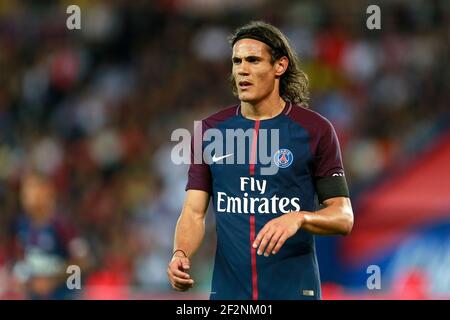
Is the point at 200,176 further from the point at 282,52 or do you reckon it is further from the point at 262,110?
the point at 282,52

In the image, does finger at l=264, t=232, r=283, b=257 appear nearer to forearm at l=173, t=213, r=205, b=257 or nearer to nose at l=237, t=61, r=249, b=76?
forearm at l=173, t=213, r=205, b=257

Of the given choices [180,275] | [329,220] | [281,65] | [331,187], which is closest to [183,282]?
[180,275]

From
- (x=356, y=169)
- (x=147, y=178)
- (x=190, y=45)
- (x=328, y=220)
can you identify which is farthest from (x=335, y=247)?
(x=328, y=220)

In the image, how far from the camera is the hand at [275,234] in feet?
13.0

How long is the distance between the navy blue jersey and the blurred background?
404cm

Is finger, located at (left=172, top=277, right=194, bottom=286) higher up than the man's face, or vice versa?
the man's face

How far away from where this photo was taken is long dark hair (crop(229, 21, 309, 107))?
4.72 meters

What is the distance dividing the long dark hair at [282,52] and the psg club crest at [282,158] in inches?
16.2

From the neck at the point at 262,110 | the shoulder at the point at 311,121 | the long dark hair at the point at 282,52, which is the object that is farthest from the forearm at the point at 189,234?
the long dark hair at the point at 282,52

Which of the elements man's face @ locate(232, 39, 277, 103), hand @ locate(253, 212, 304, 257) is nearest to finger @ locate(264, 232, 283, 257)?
hand @ locate(253, 212, 304, 257)

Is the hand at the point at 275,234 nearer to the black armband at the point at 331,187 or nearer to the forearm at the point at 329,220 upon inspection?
the forearm at the point at 329,220

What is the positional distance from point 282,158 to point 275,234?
0.64m

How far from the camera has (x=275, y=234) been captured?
3.98m

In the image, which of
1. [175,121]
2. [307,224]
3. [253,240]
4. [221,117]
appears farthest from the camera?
[175,121]
